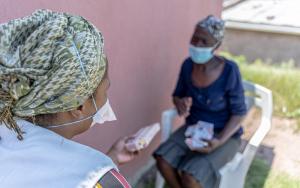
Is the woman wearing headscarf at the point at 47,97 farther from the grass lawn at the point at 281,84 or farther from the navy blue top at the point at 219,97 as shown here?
the grass lawn at the point at 281,84

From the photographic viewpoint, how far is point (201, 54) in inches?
119

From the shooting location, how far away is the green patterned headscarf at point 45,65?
1257 millimetres

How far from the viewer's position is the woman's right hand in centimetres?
316

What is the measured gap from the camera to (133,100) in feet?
11.1

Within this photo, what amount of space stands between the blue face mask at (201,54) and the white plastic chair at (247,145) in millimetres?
528

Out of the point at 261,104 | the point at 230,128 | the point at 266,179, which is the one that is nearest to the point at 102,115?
the point at 230,128

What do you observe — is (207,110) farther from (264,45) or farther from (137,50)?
(264,45)

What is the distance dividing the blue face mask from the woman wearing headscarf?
1.70 m

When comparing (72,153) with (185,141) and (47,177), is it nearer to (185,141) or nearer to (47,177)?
(47,177)

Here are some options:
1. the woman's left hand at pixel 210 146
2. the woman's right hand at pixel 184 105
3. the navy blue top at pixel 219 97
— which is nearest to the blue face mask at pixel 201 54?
the navy blue top at pixel 219 97

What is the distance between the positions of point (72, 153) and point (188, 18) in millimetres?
3028

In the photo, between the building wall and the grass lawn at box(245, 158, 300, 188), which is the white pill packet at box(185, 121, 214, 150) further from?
the building wall

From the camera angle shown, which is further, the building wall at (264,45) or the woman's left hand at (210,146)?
the building wall at (264,45)

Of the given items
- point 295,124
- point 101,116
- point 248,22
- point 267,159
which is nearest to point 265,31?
point 248,22
